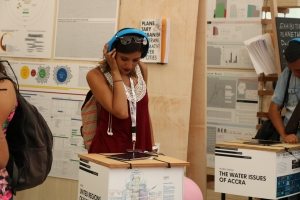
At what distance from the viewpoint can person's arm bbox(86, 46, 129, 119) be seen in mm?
2607

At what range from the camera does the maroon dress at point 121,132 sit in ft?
8.77

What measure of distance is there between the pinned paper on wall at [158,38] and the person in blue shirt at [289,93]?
3.01 ft

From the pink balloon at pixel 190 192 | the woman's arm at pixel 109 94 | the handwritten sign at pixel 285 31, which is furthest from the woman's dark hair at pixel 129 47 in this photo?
the handwritten sign at pixel 285 31

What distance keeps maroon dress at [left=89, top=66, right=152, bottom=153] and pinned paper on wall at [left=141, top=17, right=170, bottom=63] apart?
111 cm

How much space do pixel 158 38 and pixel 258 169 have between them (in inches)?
54.1

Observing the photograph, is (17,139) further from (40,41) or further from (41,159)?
(40,41)

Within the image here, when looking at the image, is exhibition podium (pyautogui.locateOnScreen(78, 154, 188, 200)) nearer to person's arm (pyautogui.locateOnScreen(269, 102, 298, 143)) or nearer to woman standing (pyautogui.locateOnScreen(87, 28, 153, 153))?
woman standing (pyautogui.locateOnScreen(87, 28, 153, 153))

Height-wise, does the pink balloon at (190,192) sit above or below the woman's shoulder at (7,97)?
below

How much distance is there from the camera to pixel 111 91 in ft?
8.87

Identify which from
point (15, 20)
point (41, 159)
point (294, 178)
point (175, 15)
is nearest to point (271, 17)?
point (175, 15)

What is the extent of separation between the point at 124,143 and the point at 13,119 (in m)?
0.90

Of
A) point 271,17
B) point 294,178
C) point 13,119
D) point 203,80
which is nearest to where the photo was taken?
point 13,119

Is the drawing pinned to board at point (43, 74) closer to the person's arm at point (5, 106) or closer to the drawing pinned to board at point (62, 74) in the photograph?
the drawing pinned to board at point (62, 74)

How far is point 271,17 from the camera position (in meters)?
4.29
